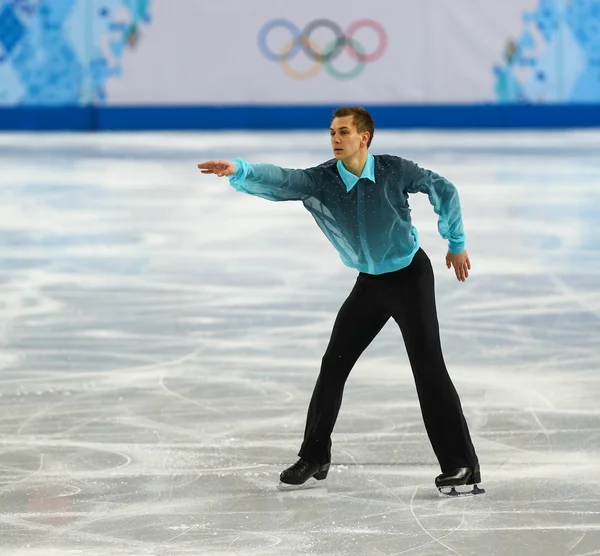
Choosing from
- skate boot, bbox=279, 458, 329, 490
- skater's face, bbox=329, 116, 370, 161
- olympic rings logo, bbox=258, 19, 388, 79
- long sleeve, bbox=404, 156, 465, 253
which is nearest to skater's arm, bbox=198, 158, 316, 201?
skater's face, bbox=329, 116, 370, 161

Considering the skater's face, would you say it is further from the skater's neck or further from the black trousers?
the black trousers

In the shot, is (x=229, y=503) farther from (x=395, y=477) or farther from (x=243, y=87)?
(x=243, y=87)

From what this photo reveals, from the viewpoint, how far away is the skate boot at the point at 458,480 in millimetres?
3461

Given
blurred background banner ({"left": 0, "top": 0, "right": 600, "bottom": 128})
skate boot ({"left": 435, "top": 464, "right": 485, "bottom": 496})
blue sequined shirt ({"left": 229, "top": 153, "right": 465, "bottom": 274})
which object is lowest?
blurred background banner ({"left": 0, "top": 0, "right": 600, "bottom": 128})

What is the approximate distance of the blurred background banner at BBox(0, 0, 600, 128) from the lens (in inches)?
606

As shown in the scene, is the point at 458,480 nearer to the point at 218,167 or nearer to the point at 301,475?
the point at 301,475

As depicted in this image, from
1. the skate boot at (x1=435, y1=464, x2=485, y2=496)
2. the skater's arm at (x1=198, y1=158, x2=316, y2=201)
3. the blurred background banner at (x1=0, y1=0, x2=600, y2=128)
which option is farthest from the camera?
the blurred background banner at (x1=0, y1=0, x2=600, y2=128)

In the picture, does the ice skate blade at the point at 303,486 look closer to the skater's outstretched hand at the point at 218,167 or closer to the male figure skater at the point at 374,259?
the male figure skater at the point at 374,259

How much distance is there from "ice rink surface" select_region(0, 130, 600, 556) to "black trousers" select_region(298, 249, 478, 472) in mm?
157

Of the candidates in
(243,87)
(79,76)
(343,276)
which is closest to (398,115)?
(243,87)

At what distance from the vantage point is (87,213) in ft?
30.4

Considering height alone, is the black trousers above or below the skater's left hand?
below

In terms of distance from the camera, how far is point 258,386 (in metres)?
4.77

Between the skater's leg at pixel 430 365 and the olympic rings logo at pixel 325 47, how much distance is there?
12.3 metres
